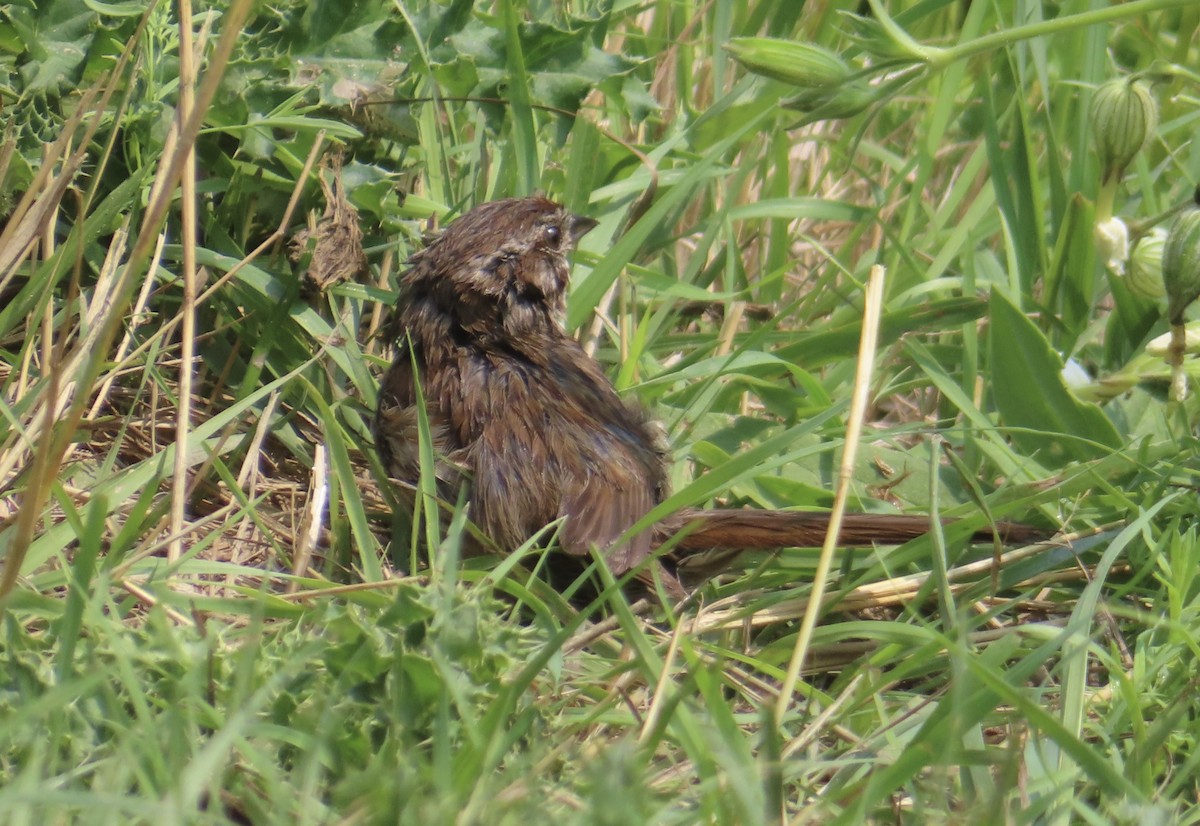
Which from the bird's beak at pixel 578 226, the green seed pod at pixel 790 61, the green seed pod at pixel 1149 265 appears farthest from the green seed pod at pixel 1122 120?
the bird's beak at pixel 578 226

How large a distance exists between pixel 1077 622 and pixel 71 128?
2.21 meters

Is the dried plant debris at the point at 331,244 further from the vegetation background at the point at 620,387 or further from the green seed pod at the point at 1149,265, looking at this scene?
the green seed pod at the point at 1149,265

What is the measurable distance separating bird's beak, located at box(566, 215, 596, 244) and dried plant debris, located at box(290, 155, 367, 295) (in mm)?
566

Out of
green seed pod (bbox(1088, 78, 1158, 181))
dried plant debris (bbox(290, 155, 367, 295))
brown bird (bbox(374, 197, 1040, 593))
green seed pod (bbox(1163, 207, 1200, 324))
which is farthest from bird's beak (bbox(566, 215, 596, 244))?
green seed pod (bbox(1163, 207, 1200, 324))

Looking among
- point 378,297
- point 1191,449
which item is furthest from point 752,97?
point 1191,449

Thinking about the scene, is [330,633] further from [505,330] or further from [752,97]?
[752,97]

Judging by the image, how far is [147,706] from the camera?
1846 millimetres

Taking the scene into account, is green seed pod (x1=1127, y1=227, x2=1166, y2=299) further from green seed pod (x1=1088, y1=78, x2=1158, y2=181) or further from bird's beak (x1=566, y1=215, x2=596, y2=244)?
bird's beak (x1=566, y1=215, x2=596, y2=244)

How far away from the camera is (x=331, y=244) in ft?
10.8

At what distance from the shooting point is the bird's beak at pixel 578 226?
350 centimetres

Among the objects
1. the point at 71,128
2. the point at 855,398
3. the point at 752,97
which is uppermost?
the point at 71,128

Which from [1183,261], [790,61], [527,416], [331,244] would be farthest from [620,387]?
[1183,261]

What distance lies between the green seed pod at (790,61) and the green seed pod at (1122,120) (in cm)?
57

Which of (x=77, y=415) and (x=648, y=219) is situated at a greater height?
(x=77, y=415)
